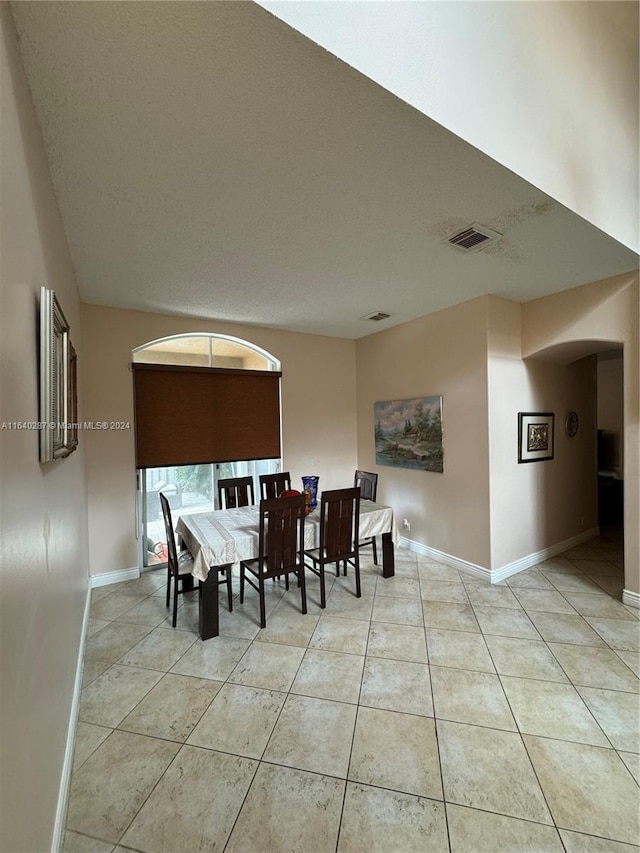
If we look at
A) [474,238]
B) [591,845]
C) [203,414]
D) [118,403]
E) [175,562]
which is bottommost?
[591,845]

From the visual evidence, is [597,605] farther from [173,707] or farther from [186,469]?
[186,469]

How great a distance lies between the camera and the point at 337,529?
3.22 meters

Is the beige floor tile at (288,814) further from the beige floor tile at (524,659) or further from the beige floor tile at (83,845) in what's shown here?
the beige floor tile at (524,659)

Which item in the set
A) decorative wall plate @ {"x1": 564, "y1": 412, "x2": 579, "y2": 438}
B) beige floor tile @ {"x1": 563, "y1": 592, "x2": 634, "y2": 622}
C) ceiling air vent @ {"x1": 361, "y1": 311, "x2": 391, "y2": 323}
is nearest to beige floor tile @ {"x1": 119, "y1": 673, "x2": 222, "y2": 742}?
beige floor tile @ {"x1": 563, "y1": 592, "x2": 634, "y2": 622}

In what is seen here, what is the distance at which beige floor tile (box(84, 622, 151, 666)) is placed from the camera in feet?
8.18

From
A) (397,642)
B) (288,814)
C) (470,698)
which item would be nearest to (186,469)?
(397,642)

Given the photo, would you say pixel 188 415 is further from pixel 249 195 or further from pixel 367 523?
pixel 249 195

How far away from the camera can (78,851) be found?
135cm

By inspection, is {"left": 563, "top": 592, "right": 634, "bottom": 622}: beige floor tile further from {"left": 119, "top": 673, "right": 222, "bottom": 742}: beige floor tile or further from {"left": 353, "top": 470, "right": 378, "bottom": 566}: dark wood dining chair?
{"left": 119, "top": 673, "right": 222, "bottom": 742}: beige floor tile

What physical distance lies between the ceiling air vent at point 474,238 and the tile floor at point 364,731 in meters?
2.85

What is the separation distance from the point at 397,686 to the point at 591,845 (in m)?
0.99

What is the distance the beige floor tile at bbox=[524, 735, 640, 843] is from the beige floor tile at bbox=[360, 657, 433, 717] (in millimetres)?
525

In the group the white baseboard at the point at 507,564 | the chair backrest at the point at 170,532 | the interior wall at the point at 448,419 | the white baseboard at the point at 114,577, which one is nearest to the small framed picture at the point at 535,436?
the interior wall at the point at 448,419

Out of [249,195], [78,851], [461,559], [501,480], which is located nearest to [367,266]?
[249,195]
